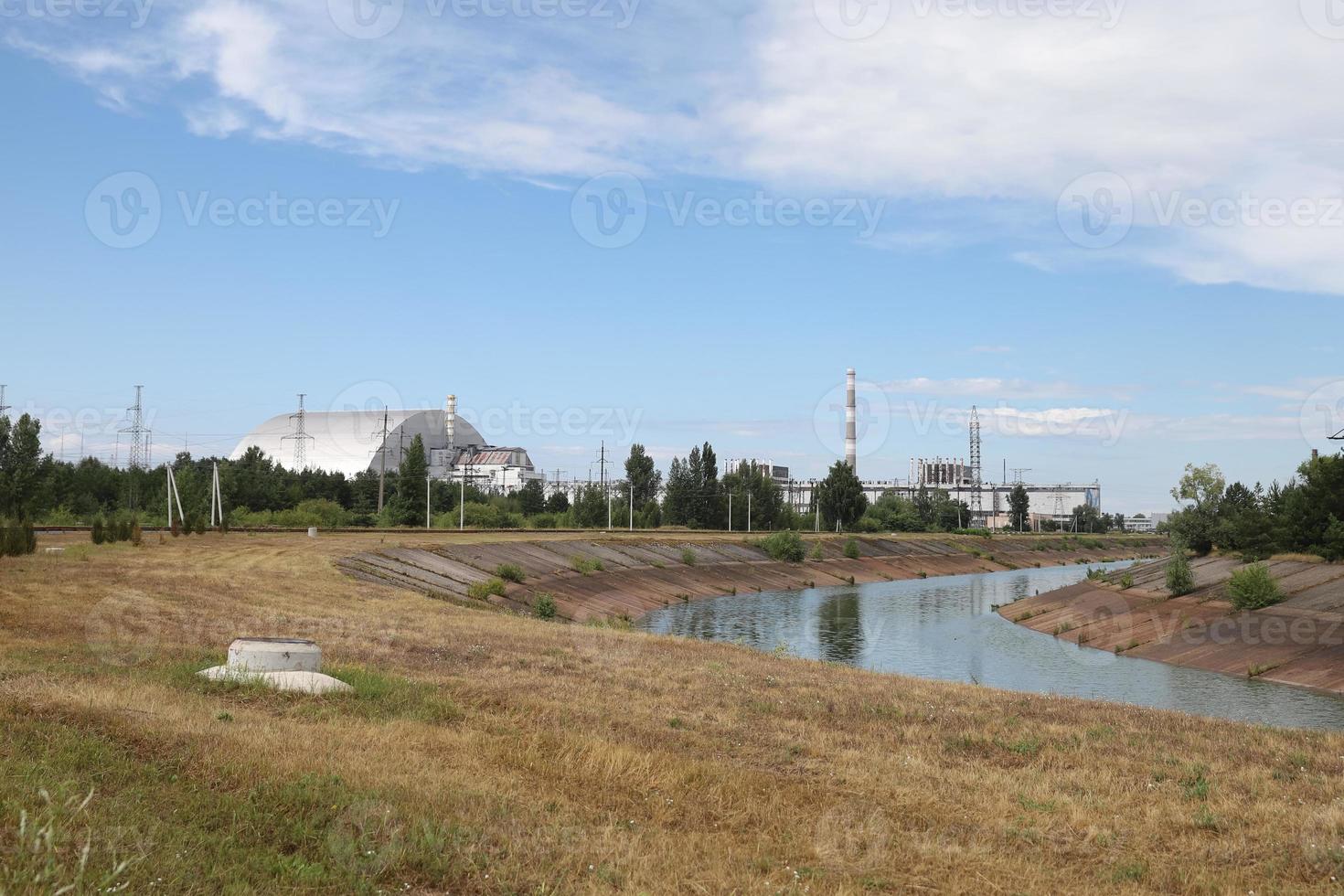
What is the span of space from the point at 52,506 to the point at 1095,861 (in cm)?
10081

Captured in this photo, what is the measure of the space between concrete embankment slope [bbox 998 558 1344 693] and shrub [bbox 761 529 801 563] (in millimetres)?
35672

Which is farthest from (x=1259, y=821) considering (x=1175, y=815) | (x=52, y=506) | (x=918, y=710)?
(x=52, y=506)

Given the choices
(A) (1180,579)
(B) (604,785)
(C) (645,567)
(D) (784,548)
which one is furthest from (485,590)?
(D) (784,548)

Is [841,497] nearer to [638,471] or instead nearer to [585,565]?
[638,471]

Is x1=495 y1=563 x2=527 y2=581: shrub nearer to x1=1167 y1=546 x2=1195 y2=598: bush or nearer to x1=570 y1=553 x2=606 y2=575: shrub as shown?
x1=570 y1=553 x2=606 y2=575: shrub

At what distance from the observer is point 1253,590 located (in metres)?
42.3

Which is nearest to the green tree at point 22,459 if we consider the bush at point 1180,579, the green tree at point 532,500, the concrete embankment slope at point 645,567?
the concrete embankment slope at point 645,567

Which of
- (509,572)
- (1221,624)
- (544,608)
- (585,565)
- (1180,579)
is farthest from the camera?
(585,565)

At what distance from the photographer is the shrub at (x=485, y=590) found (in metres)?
46.2

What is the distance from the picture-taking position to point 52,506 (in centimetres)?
9088

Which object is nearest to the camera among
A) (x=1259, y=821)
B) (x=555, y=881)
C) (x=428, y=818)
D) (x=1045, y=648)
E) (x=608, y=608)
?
(x=555, y=881)

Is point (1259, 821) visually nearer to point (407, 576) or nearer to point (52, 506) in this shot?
point (407, 576)

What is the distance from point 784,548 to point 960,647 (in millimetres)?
47339

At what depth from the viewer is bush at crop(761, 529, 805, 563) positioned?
9394 centimetres
